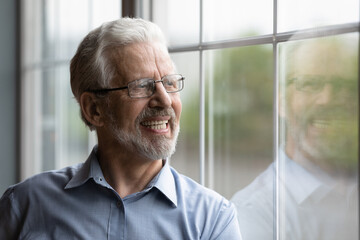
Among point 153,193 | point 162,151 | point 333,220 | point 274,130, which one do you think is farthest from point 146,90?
point 333,220

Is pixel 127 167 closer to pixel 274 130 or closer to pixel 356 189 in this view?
pixel 274 130

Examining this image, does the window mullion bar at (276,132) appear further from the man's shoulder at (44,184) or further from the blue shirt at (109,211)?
the man's shoulder at (44,184)

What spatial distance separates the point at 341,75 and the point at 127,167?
85cm

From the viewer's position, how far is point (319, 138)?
1455mm

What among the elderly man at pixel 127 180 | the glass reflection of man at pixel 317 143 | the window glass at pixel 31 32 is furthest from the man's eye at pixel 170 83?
the window glass at pixel 31 32

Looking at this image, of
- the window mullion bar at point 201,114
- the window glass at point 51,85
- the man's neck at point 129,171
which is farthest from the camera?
the window glass at point 51,85

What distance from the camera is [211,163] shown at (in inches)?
77.2

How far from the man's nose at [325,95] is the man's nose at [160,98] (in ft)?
1.73

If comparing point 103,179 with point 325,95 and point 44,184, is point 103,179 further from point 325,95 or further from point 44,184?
point 325,95

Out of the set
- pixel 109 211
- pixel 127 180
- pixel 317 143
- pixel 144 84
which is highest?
pixel 144 84

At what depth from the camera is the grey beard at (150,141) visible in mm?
1559

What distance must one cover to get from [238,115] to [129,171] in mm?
511

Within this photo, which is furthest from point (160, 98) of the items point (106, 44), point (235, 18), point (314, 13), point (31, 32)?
point (31, 32)

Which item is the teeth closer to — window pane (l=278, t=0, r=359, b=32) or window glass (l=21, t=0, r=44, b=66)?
window pane (l=278, t=0, r=359, b=32)
